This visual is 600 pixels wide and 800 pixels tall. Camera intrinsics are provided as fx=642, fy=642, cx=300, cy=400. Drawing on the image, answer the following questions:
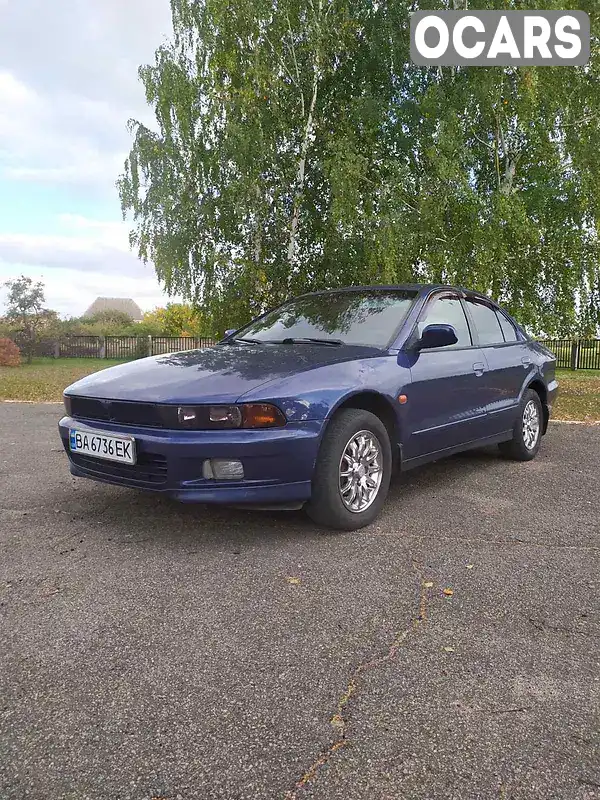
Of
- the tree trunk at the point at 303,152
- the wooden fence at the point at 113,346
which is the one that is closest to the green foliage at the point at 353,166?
the tree trunk at the point at 303,152

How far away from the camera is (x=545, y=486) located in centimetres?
500

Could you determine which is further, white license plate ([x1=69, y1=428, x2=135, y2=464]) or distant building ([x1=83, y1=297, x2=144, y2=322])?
distant building ([x1=83, y1=297, x2=144, y2=322])

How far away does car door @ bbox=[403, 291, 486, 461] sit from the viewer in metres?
4.34

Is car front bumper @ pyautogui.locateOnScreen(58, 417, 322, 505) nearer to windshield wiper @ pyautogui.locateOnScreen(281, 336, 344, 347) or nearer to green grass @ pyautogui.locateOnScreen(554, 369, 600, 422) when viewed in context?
windshield wiper @ pyautogui.locateOnScreen(281, 336, 344, 347)

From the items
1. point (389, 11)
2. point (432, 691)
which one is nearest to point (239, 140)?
point (389, 11)

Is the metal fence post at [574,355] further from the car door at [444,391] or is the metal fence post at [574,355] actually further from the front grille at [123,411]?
the front grille at [123,411]

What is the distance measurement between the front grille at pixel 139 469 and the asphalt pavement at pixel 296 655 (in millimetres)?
356

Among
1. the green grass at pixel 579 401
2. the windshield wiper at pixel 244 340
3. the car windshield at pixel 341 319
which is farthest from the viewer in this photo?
the green grass at pixel 579 401

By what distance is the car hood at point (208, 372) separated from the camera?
354 centimetres

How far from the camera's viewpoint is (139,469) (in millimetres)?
3572

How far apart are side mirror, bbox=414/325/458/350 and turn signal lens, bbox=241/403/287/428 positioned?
1367 mm

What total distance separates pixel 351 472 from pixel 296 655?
1.61 meters

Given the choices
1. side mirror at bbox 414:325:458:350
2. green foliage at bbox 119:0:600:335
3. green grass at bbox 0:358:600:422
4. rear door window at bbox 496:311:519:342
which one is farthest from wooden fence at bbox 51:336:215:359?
side mirror at bbox 414:325:458:350

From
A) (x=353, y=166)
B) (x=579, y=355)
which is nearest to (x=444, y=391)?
(x=353, y=166)
